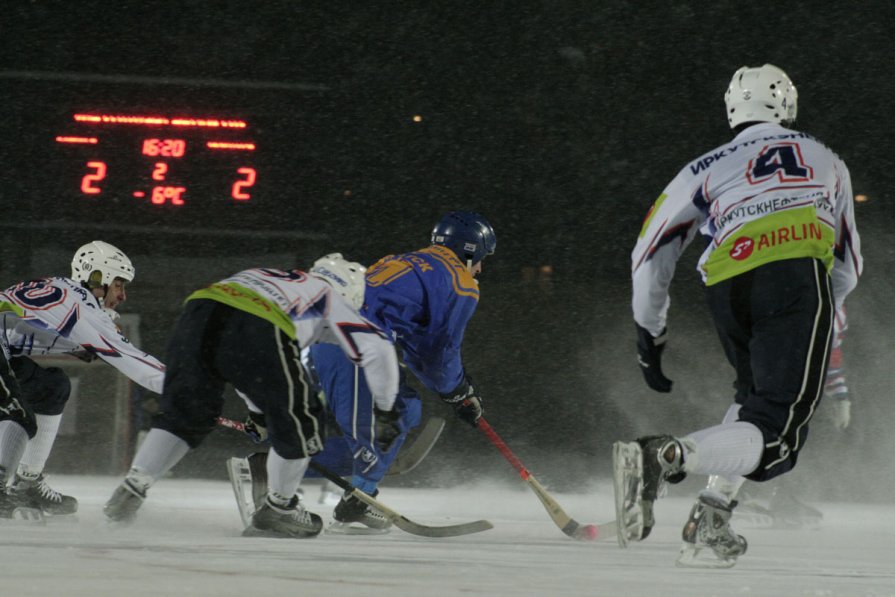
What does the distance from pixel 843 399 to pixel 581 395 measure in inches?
93.4

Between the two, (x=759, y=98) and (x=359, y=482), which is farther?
(x=359, y=482)

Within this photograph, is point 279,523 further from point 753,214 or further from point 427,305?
point 753,214

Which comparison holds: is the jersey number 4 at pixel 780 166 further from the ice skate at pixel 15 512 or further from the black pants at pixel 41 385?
the black pants at pixel 41 385

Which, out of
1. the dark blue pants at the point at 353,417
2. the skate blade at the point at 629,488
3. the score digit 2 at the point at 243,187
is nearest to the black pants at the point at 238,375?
the dark blue pants at the point at 353,417

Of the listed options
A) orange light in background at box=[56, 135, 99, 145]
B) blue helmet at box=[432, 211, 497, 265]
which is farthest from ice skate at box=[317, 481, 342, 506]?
orange light in background at box=[56, 135, 99, 145]

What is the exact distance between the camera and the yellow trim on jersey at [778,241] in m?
2.56

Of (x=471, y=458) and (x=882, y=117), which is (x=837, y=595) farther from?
(x=882, y=117)

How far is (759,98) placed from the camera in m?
2.78

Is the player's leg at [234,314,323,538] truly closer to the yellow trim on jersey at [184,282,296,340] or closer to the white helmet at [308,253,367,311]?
the yellow trim on jersey at [184,282,296,340]

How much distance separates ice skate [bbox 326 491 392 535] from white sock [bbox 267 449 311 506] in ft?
1.72

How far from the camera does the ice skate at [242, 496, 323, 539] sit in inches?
126

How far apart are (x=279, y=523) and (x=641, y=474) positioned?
1.21 metres

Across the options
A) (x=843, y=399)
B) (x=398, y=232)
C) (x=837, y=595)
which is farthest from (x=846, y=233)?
(x=398, y=232)

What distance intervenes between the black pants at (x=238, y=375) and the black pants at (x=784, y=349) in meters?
1.19
